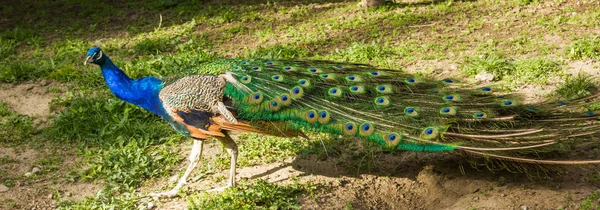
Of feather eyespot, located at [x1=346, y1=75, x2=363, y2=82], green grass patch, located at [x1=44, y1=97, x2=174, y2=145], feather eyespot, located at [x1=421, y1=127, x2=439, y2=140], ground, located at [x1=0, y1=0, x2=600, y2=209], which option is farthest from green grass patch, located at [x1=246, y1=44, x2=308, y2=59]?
feather eyespot, located at [x1=421, y1=127, x2=439, y2=140]

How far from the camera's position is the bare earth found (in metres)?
4.73

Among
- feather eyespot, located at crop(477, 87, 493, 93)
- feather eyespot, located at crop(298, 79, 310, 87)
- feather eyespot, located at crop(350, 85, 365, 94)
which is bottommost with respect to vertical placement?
feather eyespot, located at crop(477, 87, 493, 93)

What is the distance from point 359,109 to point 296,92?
474mm

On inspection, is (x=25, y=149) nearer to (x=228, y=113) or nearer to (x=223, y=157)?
(x=223, y=157)

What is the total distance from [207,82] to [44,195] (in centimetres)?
175

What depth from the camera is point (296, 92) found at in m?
4.92

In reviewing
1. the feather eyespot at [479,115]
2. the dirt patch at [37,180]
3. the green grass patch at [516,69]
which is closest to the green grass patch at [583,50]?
the green grass patch at [516,69]

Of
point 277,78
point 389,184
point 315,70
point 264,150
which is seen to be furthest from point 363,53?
point 277,78

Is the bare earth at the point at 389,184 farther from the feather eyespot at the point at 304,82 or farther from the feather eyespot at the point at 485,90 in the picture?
the feather eyespot at the point at 304,82

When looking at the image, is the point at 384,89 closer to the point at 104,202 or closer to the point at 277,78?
the point at 277,78

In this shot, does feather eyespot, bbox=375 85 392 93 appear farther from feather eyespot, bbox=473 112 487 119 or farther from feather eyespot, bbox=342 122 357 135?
feather eyespot, bbox=473 112 487 119

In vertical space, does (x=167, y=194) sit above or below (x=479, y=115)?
below

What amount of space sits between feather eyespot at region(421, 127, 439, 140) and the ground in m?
0.51

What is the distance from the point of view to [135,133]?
6367 mm
